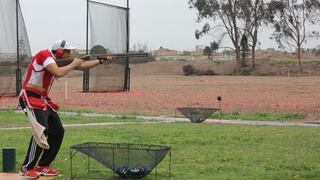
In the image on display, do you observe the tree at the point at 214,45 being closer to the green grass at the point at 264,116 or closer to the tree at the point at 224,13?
the tree at the point at 224,13

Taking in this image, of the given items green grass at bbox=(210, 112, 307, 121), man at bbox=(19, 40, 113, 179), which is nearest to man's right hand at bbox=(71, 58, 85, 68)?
man at bbox=(19, 40, 113, 179)

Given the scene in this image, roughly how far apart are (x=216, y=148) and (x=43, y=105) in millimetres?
4666

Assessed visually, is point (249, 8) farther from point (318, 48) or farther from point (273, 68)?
point (318, 48)

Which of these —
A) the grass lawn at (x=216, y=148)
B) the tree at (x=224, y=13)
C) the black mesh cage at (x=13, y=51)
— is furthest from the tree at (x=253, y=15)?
the grass lawn at (x=216, y=148)

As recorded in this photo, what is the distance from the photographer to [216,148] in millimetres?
12594

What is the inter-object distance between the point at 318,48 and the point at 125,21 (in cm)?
6862

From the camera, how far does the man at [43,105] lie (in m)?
8.69

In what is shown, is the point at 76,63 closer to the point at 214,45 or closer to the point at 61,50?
the point at 61,50

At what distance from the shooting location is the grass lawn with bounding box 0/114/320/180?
9.69 m

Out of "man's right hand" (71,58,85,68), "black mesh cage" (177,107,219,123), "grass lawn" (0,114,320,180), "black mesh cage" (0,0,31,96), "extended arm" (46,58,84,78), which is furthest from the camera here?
"black mesh cage" (0,0,31,96)

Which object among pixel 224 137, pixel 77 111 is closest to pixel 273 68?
pixel 77 111

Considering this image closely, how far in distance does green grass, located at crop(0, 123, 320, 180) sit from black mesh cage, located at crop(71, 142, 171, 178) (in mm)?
351

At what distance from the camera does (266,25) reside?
93.6m

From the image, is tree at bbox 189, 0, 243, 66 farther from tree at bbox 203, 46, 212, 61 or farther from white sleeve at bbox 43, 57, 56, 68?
white sleeve at bbox 43, 57, 56, 68
